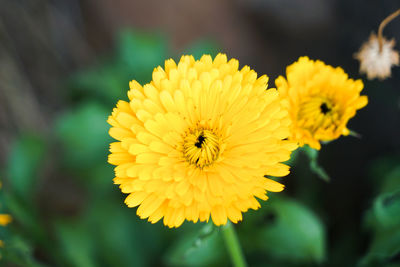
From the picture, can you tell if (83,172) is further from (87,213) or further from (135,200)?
(135,200)

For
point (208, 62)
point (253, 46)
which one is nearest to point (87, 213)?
point (208, 62)

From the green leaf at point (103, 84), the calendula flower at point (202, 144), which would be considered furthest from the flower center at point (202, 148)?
the green leaf at point (103, 84)

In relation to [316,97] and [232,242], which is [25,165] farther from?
[316,97]

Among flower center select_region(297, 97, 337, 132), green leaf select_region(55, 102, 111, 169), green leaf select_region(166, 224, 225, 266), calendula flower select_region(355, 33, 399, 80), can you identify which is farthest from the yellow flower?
green leaf select_region(55, 102, 111, 169)

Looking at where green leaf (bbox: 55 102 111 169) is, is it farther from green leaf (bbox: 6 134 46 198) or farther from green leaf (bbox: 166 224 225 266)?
green leaf (bbox: 166 224 225 266)

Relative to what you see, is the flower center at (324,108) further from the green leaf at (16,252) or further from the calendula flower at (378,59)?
the green leaf at (16,252)

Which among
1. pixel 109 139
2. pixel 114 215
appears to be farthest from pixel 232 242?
pixel 109 139
